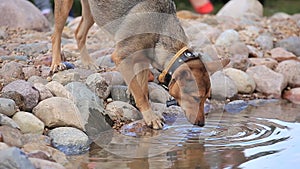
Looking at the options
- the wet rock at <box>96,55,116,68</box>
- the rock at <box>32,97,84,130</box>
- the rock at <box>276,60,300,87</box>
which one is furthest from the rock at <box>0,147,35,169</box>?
the rock at <box>276,60,300,87</box>

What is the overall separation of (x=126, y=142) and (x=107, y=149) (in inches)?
10.9

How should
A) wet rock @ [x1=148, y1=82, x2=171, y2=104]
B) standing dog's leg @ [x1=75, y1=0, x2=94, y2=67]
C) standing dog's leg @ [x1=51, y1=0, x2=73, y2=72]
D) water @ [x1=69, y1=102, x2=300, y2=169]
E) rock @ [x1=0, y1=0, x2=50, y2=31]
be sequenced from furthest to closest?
rock @ [x1=0, y1=0, x2=50, y2=31] → standing dog's leg @ [x1=75, y1=0, x2=94, y2=67] → standing dog's leg @ [x1=51, y1=0, x2=73, y2=72] → wet rock @ [x1=148, y1=82, x2=171, y2=104] → water @ [x1=69, y1=102, x2=300, y2=169]

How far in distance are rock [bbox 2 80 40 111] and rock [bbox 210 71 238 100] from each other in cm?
225

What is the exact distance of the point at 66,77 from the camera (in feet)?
20.2

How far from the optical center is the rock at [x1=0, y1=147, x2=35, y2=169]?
3.86m

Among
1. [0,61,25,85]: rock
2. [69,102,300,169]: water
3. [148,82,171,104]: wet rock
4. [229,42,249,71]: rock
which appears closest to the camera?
[69,102,300,169]: water

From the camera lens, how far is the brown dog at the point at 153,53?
210 inches

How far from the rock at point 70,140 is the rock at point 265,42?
4.13 meters

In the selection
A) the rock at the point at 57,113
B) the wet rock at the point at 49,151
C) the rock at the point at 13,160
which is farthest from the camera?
the rock at the point at 57,113

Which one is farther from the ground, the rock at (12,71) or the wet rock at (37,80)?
the rock at (12,71)

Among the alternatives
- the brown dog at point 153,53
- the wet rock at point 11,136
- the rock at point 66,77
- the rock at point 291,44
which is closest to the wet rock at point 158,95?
the brown dog at point 153,53

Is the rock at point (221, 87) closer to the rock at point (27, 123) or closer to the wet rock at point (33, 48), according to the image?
the wet rock at point (33, 48)

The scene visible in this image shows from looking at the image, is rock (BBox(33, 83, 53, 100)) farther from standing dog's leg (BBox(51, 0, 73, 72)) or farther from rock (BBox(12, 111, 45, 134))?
standing dog's leg (BBox(51, 0, 73, 72))

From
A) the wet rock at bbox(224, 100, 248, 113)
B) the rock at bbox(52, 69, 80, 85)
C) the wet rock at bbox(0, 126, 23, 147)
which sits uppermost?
the wet rock at bbox(0, 126, 23, 147)
